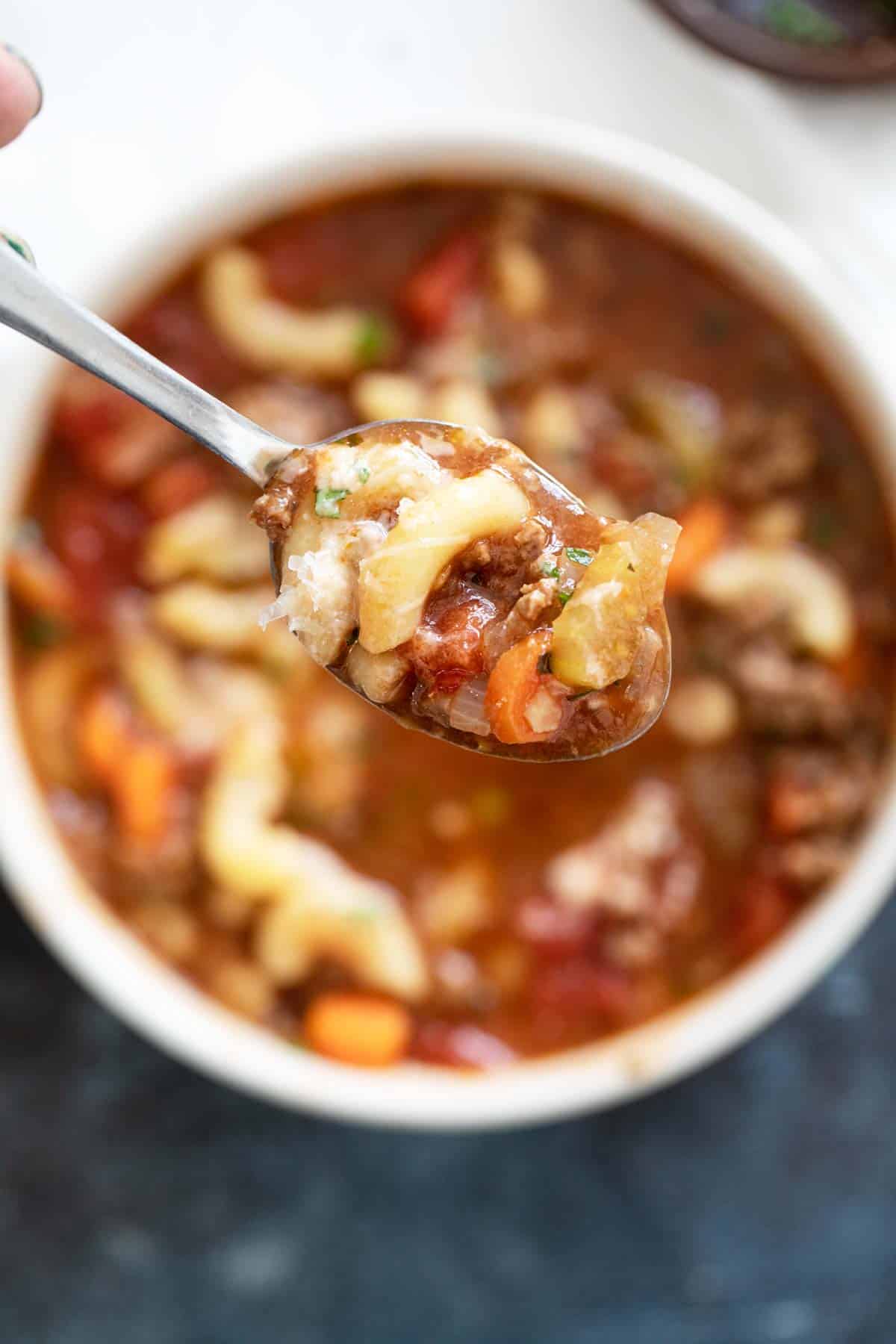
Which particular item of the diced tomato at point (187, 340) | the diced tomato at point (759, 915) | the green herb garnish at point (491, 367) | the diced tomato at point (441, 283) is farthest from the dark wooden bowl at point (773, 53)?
the diced tomato at point (759, 915)

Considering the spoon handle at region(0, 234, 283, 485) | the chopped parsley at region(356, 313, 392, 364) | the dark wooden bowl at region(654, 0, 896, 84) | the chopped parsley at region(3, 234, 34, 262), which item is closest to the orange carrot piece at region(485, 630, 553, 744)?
the spoon handle at region(0, 234, 283, 485)

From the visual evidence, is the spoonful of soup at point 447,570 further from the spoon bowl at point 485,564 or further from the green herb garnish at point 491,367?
the green herb garnish at point 491,367

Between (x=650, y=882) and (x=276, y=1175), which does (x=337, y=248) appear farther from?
(x=276, y=1175)

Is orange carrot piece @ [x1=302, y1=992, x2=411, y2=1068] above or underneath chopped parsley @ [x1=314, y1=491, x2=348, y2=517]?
underneath

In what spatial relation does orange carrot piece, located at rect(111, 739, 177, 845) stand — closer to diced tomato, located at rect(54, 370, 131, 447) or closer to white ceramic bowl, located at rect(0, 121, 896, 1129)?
white ceramic bowl, located at rect(0, 121, 896, 1129)

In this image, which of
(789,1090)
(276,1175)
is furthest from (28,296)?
(789,1090)

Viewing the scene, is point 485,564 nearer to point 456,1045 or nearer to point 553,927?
point 553,927

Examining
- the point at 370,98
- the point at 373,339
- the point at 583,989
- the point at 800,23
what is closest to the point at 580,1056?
the point at 583,989

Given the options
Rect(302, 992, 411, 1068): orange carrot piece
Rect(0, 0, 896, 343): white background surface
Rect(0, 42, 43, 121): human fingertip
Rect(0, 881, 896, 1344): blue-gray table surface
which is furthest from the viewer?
Rect(0, 881, 896, 1344): blue-gray table surface
